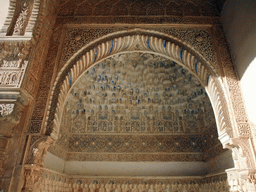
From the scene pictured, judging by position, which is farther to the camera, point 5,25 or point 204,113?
point 204,113

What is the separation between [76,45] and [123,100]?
2406 mm

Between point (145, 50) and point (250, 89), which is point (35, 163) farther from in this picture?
point (250, 89)

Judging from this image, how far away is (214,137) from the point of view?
15.3 feet

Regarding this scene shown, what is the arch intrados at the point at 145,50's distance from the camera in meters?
2.89

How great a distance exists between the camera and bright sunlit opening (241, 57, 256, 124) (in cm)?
268

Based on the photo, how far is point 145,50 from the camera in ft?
12.2

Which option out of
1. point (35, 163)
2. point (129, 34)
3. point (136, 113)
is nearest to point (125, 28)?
point (129, 34)

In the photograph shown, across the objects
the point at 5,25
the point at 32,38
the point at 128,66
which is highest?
the point at 128,66

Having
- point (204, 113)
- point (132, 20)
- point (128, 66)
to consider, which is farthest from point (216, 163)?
point (132, 20)

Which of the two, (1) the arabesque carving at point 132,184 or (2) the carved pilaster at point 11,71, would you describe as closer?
(2) the carved pilaster at point 11,71

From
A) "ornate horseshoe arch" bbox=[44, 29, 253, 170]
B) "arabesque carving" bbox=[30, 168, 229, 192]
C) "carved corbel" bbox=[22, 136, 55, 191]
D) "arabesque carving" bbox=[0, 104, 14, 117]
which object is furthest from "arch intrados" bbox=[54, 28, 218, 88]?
"arabesque carving" bbox=[30, 168, 229, 192]

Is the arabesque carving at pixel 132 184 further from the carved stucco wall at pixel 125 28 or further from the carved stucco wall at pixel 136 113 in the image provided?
the carved stucco wall at pixel 125 28

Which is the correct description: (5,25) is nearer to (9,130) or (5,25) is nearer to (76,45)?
(76,45)

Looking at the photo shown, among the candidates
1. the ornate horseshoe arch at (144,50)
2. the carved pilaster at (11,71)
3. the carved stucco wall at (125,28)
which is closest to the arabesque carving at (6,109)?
the carved pilaster at (11,71)
